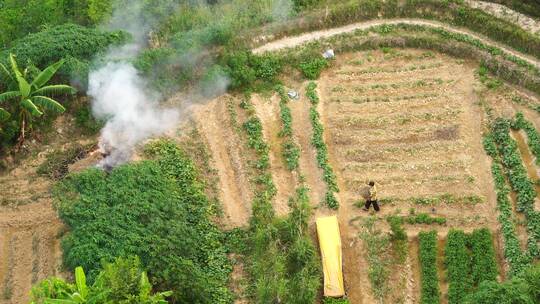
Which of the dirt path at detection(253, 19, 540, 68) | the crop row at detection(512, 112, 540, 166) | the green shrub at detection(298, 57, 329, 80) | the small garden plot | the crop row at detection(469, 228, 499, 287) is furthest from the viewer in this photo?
the dirt path at detection(253, 19, 540, 68)

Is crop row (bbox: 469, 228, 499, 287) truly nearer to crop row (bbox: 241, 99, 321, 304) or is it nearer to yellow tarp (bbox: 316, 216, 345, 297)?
yellow tarp (bbox: 316, 216, 345, 297)

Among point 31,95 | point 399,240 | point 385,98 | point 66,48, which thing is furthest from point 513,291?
point 66,48

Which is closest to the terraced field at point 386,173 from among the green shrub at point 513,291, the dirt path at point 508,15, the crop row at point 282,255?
the dirt path at point 508,15

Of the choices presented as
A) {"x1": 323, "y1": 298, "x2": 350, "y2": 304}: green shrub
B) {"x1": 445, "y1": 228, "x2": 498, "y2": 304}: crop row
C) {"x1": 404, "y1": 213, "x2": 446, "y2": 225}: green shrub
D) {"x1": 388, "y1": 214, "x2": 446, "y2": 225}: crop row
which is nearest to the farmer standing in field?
{"x1": 388, "y1": 214, "x2": 446, "y2": 225}: crop row

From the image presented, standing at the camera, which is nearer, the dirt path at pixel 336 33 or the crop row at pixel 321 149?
the crop row at pixel 321 149

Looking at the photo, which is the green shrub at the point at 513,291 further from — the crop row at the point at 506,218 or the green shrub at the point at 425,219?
the green shrub at the point at 425,219
